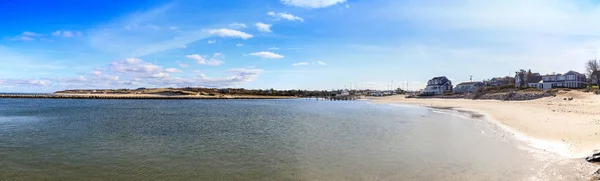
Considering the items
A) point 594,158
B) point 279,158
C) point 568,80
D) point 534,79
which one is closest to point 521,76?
point 534,79

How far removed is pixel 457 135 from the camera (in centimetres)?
2147

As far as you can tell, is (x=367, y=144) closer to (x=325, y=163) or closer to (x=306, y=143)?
(x=306, y=143)

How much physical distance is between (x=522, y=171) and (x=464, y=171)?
6.19ft

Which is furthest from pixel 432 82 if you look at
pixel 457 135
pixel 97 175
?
pixel 97 175

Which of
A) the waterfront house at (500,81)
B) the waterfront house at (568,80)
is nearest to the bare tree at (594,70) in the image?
the waterfront house at (568,80)

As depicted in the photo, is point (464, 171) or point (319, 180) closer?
point (319, 180)

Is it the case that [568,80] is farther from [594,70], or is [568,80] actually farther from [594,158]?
[594,158]

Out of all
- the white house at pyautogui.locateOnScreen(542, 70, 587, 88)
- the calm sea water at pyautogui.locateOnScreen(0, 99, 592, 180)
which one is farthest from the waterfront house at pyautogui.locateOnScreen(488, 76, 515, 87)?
the calm sea water at pyautogui.locateOnScreen(0, 99, 592, 180)

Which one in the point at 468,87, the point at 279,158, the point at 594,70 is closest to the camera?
the point at 279,158

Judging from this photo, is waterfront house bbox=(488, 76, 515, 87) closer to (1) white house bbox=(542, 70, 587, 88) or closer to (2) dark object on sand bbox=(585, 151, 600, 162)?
(1) white house bbox=(542, 70, 587, 88)

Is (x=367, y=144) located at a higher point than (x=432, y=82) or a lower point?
lower

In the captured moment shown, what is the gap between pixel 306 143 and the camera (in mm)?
18812

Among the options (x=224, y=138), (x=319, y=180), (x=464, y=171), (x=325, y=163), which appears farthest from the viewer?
(x=224, y=138)

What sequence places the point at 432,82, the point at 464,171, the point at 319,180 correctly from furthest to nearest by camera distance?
the point at 432,82 → the point at 464,171 → the point at 319,180
